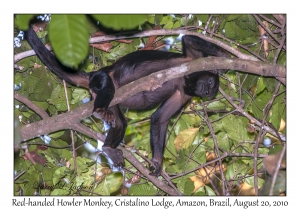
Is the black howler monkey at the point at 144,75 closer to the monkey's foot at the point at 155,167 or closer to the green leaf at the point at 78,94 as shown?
the monkey's foot at the point at 155,167

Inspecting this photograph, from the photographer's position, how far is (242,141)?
521 cm

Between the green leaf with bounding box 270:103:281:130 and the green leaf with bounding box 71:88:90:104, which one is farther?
the green leaf with bounding box 71:88:90:104

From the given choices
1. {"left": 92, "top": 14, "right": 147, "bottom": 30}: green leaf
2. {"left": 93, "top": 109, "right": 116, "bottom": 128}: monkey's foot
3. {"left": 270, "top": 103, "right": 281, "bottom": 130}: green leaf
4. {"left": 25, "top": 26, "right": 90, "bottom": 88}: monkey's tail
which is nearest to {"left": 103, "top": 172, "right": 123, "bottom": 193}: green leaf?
{"left": 93, "top": 109, "right": 116, "bottom": 128}: monkey's foot

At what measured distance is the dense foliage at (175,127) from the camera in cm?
513

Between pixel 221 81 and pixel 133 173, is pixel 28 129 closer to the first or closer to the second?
pixel 133 173

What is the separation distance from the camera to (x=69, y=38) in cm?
208

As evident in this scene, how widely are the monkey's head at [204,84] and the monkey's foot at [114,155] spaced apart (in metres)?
1.28

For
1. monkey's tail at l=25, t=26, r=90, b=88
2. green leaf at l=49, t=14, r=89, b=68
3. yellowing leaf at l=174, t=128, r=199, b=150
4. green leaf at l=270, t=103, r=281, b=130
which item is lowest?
yellowing leaf at l=174, t=128, r=199, b=150

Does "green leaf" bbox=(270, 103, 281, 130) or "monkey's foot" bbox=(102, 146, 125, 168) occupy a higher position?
"green leaf" bbox=(270, 103, 281, 130)

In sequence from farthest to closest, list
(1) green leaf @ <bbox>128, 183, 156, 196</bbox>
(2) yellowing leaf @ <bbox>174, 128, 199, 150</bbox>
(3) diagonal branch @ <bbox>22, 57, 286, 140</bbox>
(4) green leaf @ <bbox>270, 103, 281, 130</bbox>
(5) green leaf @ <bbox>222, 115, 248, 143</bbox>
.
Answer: (2) yellowing leaf @ <bbox>174, 128, 199, 150</bbox> → (5) green leaf @ <bbox>222, 115, 248, 143</bbox> → (1) green leaf @ <bbox>128, 183, 156, 196</bbox> → (4) green leaf @ <bbox>270, 103, 281, 130</bbox> → (3) diagonal branch @ <bbox>22, 57, 286, 140</bbox>

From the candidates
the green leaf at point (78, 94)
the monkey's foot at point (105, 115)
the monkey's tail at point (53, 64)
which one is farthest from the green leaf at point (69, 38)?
the green leaf at point (78, 94)

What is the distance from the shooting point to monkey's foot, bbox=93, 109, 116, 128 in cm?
480

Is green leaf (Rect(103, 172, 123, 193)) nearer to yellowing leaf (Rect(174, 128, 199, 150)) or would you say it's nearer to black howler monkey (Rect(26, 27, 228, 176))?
black howler monkey (Rect(26, 27, 228, 176))

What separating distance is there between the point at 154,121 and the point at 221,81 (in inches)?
43.1
